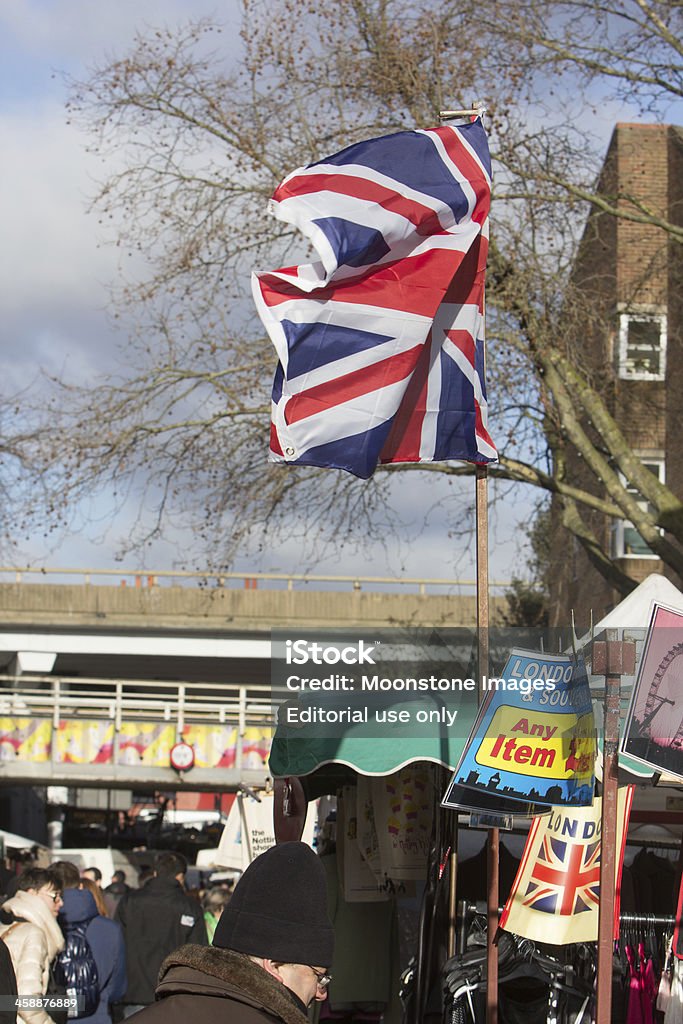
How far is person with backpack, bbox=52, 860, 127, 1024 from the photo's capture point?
8.99m

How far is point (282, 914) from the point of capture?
2680 millimetres

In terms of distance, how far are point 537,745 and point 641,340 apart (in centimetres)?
1251

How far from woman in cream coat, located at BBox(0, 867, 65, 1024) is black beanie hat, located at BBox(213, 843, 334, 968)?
163 inches

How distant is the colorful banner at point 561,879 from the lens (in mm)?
6086

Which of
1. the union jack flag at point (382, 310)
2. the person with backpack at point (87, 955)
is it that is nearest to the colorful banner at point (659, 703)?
the union jack flag at point (382, 310)

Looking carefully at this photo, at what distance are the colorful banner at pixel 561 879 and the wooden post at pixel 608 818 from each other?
885 mm

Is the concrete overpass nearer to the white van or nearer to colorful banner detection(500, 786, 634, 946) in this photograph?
the white van

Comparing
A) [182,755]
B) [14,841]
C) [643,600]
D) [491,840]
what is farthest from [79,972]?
[182,755]

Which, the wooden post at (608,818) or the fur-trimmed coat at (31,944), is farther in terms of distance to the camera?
the fur-trimmed coat at (31,944)

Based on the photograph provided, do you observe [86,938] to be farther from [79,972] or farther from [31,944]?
[31,944]

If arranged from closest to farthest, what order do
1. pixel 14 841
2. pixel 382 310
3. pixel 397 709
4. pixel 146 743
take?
pixel 397 709, pixel 382 310, pixel 14 841, pixel 146 743

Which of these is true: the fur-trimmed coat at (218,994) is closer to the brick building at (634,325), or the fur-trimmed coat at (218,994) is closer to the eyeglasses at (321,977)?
the eyeglasses at (321,977)

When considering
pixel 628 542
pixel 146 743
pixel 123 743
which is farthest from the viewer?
pixel 123 743

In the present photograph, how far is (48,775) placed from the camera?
3172 cm
